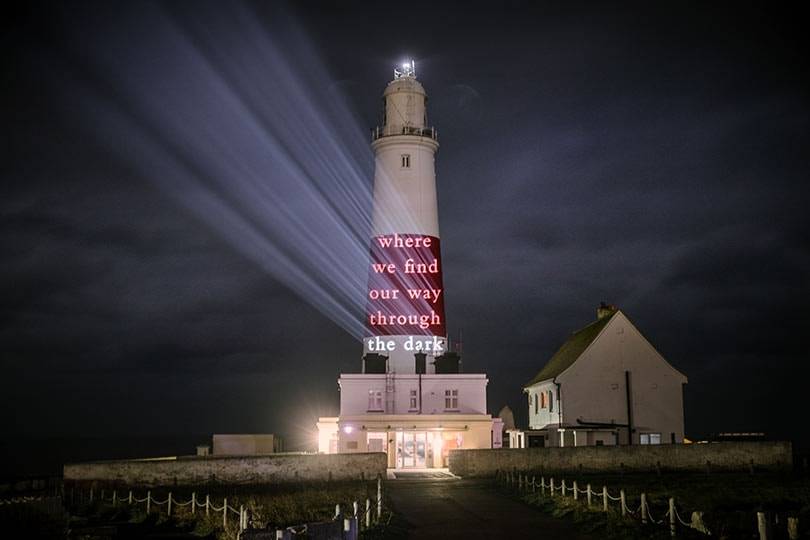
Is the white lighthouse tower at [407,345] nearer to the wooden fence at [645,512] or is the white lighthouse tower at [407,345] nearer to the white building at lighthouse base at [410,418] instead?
the white building at lighthouse base at [410,418]

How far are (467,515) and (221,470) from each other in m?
13.9

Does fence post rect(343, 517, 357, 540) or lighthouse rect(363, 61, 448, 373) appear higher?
lighthouse rect(363, 61, 448, 373)

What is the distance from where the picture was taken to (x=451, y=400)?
4412 cm

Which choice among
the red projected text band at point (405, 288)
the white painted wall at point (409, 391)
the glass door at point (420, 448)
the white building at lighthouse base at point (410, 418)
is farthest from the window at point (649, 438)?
the red projected text band at point (405, 288)

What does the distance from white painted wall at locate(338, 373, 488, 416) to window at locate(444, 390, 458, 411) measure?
15 centimetres

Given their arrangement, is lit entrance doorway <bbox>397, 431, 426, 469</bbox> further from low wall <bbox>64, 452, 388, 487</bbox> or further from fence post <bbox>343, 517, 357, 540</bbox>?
fence post <bbox>343, 517, 357, 540</bbox>

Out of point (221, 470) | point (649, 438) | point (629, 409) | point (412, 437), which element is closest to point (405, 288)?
point (412, 437)

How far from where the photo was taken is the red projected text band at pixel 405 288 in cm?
4484

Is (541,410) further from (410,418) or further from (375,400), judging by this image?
(375,400)

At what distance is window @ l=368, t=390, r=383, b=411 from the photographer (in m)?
43.9

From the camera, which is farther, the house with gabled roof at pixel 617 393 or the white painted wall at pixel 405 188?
the white painted wall at pixel 405 188

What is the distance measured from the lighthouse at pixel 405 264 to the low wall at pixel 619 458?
8678 mm

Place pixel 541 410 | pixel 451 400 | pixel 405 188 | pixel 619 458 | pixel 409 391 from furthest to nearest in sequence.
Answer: pixel 541 410 → pixel 405 188 → pixel 451 400 → pixel 409 391 → pixel 619 458

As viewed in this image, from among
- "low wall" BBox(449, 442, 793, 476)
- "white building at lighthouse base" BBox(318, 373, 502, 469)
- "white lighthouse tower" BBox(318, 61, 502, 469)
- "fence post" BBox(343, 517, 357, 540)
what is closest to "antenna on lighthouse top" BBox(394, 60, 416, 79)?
"white lighthouse tower" BBox(318, 61, 502, 469)
